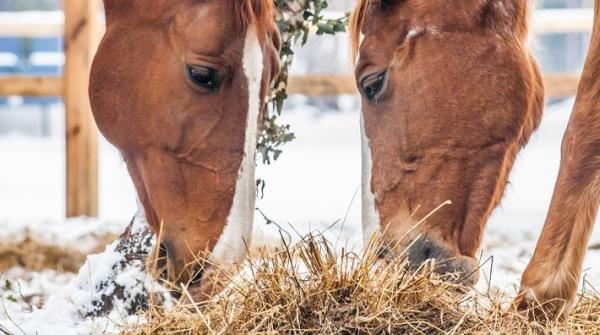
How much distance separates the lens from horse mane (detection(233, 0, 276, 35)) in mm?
3209

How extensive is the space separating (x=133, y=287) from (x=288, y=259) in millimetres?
1072

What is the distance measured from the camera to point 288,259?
2.72 metres

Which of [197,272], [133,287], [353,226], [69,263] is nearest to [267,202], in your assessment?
[353,226]

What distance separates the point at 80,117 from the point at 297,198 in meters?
3.32

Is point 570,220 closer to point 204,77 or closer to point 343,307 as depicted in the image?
point 343,307

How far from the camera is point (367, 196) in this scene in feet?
10.7

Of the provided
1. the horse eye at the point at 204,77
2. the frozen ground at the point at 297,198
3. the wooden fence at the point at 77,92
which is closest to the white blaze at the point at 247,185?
the horse eye at the point at 204,77

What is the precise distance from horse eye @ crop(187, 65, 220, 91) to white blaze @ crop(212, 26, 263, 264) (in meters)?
0.11

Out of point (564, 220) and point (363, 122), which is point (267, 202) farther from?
point (564, 220)

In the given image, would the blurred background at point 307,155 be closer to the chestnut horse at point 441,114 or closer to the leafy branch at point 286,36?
the chestnut horse at point 441,114

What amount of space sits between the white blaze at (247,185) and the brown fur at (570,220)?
877 mm

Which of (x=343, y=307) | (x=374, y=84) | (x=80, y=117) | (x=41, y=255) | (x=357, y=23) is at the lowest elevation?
(x=41, y=255)

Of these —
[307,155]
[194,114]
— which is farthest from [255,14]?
[307,155]

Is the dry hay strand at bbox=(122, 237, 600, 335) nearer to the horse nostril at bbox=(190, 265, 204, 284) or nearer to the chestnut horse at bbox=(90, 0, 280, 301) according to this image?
the horse nostril at bbox=(190, 265, 204, 284)
